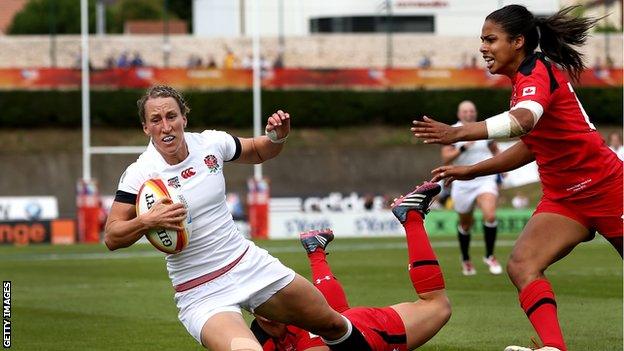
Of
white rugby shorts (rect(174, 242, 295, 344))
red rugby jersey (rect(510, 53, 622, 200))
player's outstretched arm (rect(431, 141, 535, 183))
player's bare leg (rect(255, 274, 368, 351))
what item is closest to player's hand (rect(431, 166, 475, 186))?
player's outstretched arm (rect(431, 141, 535, 183))

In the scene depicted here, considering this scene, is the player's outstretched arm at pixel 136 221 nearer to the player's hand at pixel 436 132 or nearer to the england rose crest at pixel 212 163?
the england rose crest at pixel 212 163

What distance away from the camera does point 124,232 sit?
7.42m

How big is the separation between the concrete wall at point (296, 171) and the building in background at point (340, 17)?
8.93 meters

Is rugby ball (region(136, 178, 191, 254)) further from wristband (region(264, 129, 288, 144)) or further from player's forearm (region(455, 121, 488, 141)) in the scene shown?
player's forearm (region(455, 121, 488, 141))

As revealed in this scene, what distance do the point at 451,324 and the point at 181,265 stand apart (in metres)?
5.05

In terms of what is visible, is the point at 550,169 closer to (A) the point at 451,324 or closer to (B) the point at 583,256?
(A) the point at 451,324

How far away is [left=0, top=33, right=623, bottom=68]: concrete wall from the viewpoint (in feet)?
183

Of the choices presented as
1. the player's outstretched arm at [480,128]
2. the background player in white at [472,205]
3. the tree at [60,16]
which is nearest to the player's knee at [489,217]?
the background player in white at [472,205]

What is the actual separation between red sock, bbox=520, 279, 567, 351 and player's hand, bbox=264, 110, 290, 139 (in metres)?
2.01

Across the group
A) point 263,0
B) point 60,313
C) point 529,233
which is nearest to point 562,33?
point 529,233

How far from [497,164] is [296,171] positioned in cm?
4208

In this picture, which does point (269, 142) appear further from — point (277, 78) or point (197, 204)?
point (277, 78)

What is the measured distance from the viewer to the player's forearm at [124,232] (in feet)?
24.1

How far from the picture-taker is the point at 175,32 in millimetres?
65062
